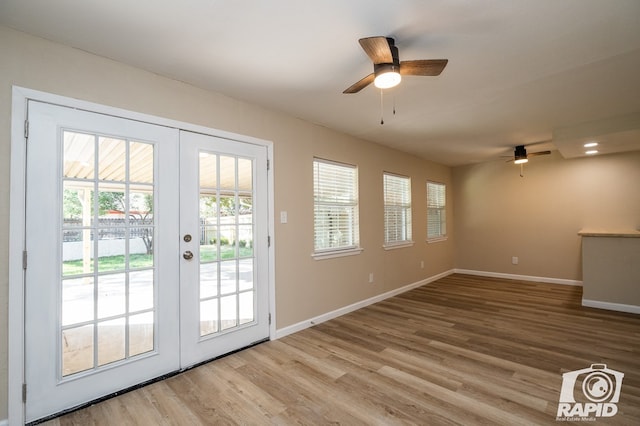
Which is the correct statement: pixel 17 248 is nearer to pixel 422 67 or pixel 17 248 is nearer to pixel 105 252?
pixel 105 252

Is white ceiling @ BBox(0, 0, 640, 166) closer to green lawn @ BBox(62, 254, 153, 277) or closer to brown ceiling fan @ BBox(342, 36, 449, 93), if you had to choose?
brown ceiling fan @ BBox(342, 36, 449, 93)

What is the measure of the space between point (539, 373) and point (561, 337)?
1.05m

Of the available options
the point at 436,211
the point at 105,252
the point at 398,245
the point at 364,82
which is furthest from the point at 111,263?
the point at 436,211

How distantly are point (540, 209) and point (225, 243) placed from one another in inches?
237

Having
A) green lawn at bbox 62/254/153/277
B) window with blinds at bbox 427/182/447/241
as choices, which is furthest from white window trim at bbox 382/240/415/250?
green lawn at bbox 62/254/153/277

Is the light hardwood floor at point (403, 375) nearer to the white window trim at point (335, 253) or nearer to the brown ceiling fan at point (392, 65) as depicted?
the white window trim at point (335, 253)

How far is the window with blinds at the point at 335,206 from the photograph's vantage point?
12.6 feet

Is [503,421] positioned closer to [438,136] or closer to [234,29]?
[234,29]

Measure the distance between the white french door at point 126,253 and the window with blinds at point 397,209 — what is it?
8.86ft

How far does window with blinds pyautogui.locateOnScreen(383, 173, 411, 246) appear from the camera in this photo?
5.02m

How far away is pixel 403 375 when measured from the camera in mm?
2406

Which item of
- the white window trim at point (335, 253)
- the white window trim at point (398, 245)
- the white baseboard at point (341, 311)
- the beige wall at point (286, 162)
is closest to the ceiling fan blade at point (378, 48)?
the beige wall at point (286, 162)

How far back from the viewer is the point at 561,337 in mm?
3104

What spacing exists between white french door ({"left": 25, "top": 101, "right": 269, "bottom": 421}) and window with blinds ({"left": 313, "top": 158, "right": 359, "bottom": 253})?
106 centimetres
